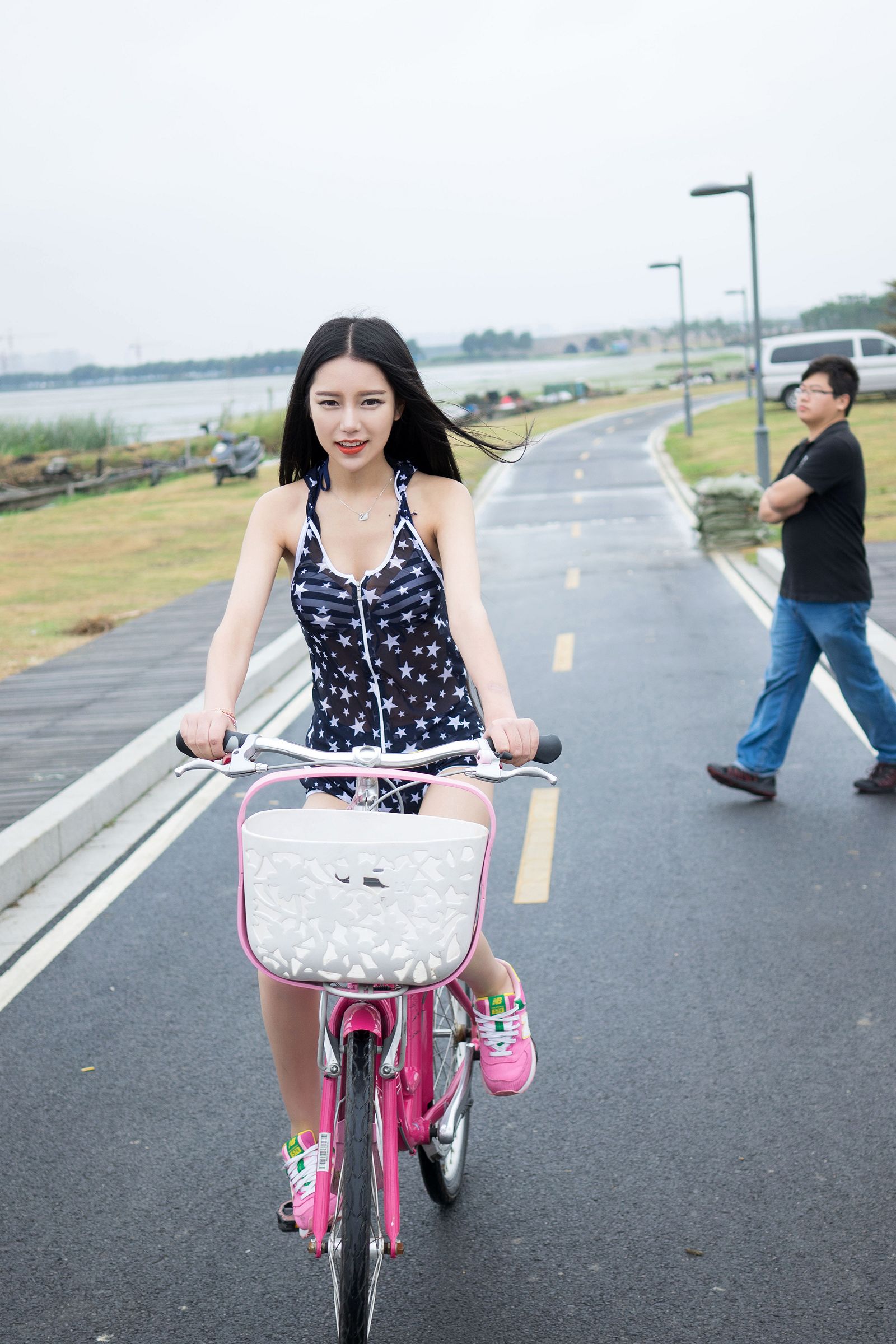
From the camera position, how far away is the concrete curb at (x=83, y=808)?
6227 mm

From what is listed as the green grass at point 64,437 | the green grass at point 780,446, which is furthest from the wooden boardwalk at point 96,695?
the green grass at point 64,437

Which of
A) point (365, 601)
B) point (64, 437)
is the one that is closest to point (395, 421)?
point (365, 601)

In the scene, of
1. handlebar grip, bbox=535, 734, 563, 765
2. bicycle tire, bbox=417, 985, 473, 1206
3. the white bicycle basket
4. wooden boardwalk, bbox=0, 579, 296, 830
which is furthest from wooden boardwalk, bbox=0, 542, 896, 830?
handlebar grip, bbox=535, 734, 563, 765

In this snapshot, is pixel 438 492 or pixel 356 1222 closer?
pixel 356 1222

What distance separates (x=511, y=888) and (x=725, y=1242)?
2755mm

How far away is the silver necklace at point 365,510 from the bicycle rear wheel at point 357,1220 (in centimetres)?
115

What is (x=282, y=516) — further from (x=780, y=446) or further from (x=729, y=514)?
(x=780, y=446)

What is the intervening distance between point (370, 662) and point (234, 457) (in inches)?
1277

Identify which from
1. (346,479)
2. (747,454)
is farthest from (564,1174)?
(747,454)

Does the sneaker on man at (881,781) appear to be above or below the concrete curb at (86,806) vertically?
below

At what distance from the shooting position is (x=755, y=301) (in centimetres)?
2428

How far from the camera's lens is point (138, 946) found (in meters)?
5.55

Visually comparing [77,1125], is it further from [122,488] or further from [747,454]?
[122,488]

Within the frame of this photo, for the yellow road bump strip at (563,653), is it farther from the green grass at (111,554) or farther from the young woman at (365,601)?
the young woman at (365,601)
